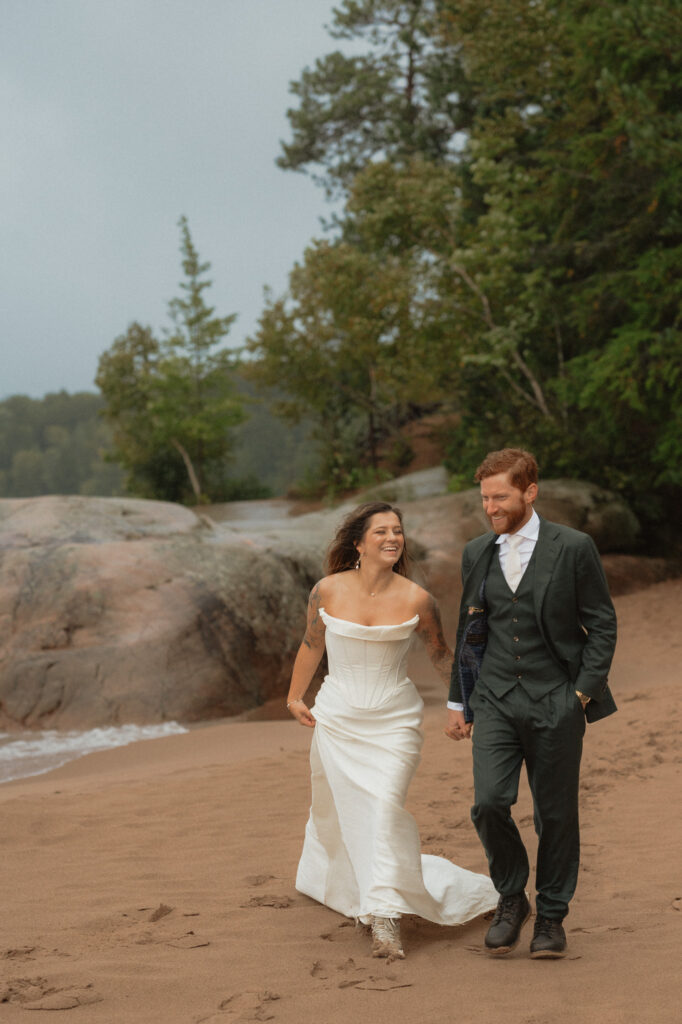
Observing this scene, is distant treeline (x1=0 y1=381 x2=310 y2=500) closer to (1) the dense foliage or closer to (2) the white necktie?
(1) the dense foliage

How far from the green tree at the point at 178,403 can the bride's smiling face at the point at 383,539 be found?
27.3 meters

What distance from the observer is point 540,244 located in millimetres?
19453

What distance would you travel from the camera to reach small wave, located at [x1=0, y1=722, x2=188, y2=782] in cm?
855

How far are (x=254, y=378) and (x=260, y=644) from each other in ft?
63.3

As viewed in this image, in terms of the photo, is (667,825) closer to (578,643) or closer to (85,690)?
(578,643)

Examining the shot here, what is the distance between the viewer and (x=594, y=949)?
3861 mm

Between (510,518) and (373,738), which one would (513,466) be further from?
(373,738)

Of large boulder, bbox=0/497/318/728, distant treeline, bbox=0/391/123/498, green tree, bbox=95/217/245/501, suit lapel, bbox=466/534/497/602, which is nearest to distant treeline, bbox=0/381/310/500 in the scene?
distant treeline, bbox=0/391/123/498

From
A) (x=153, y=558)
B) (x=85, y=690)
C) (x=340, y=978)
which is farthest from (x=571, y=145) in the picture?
(x=340, y=978)

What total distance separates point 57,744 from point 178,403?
→ 77.6 ft

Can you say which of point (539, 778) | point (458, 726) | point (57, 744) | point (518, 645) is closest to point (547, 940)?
point (539, 778)

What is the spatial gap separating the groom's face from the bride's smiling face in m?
0.55

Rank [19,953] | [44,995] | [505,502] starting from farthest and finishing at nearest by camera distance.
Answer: [19,953]
[505,502]
[44,995]

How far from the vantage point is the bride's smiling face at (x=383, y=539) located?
434 cm
